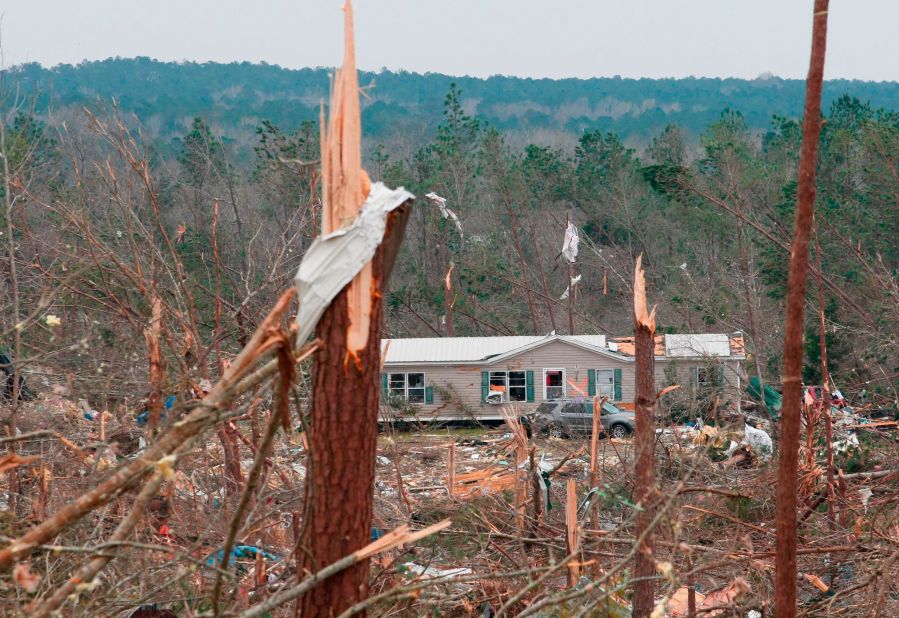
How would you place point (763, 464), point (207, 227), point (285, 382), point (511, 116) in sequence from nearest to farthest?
point (285, 382) < point (763, 464) < point (207, 227) < point (511, 116)

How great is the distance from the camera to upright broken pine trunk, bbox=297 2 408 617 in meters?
3.05

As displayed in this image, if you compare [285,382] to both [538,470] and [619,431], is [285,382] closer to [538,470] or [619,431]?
[538,470]

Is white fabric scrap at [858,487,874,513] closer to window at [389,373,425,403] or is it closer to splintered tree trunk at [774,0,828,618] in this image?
splintered tree trunk at [774,0,828,618]

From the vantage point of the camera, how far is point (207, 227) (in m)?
27.6

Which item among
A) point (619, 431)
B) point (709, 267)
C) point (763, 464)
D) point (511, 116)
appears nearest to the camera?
point (763, 464)

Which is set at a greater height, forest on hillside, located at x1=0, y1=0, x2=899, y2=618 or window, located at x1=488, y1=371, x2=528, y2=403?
forest on hillside, located at x1=0, y1=0, x2=899, y2=618

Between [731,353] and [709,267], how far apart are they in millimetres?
9908

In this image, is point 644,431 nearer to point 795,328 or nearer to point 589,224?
point 795,328

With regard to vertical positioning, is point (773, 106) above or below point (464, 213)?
above

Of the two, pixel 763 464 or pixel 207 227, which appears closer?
pixel 763 464

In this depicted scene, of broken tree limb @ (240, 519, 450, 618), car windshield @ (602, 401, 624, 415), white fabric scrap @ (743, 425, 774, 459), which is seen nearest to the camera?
broken tree limb @ (240, 519, 450, 618)

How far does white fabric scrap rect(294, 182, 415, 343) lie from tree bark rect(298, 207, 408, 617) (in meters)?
0.05

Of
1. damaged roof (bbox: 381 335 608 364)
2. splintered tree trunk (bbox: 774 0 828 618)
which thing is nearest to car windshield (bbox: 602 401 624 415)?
damaged roof (bbox: 381 335 608 364)

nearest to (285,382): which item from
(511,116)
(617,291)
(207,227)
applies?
(207,227)
